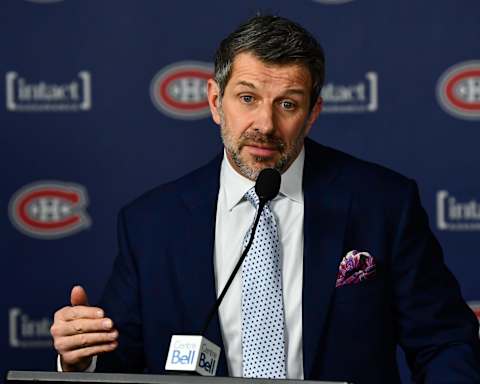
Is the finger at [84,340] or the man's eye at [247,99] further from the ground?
the man's eye at [247,99]

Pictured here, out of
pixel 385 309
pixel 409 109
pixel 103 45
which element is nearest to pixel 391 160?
pixel 409 109

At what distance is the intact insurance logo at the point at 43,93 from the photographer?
346cm

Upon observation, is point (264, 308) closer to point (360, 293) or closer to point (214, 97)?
point (360, 293)

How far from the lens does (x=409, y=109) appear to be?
3.42 meters

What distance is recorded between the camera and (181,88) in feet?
11.4

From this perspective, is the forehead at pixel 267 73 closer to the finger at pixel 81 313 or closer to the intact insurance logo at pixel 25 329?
the finger at pixel 81 313

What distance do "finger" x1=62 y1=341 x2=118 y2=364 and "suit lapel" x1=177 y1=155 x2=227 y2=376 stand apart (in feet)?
1.08

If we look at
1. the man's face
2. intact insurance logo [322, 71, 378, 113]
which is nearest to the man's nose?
the man's face

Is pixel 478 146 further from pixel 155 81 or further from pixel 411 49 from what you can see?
pixel 155 81

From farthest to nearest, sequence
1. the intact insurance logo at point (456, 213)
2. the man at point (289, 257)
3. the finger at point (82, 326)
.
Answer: the intact insurance logo at point (456, 213), the man at point (289, 257), the finger at point (82, 326)

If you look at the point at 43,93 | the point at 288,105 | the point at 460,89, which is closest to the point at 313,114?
the point at 288,105

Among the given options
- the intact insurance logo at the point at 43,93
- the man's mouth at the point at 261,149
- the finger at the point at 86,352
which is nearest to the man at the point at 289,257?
the man's mouth at the point at 261,149

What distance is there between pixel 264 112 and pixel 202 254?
1.10 feet

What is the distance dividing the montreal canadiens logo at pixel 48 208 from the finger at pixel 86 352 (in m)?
1.49
